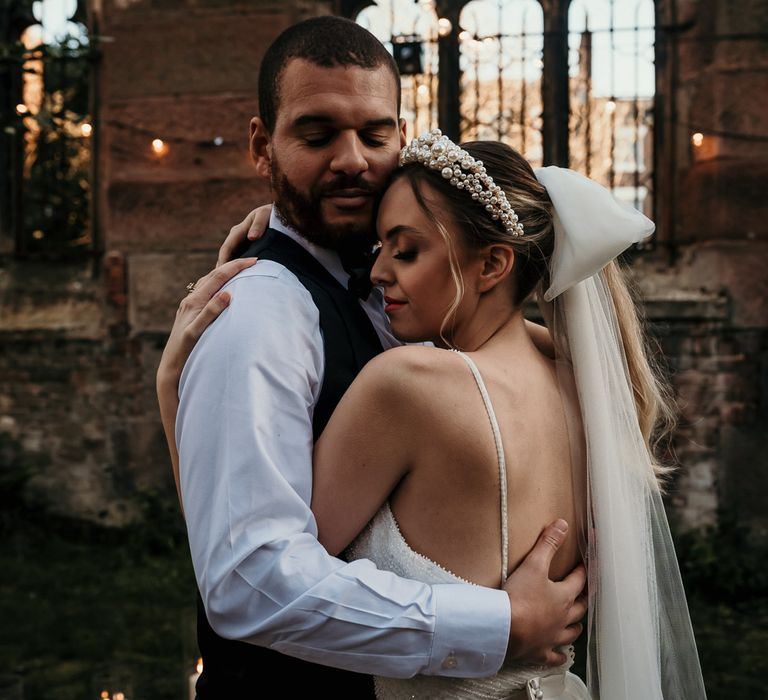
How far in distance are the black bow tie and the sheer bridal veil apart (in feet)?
1.28

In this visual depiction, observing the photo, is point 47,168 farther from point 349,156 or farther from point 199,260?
point 349,156

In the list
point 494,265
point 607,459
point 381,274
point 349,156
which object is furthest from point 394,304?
point 607,459

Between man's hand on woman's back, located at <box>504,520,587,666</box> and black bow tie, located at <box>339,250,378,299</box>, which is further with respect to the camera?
black bow tie, located at <box>339,250,378,299</box>

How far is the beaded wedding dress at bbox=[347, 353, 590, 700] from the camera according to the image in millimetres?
1791

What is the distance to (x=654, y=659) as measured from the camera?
2.07 m

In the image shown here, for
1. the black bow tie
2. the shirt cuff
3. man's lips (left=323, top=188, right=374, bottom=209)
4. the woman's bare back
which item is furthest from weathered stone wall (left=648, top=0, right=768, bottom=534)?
the shirt cuff

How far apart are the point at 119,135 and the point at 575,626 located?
19.8ft

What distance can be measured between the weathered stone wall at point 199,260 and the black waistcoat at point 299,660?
486cm

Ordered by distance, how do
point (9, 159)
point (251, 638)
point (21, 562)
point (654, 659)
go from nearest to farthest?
point (251, 638) → point (654, 659) → point (21, 562) → point (9, 159)

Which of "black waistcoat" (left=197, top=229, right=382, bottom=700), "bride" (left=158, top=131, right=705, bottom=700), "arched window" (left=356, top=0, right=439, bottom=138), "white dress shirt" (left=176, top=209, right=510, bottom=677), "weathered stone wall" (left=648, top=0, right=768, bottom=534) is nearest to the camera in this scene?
"white dress shirt" (left=176, top=209, right=510, bottom=677)

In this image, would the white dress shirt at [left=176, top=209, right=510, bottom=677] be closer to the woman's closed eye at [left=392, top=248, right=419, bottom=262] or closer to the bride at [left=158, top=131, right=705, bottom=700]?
the bride at [left=158, top=131, right=705, bottom=700]

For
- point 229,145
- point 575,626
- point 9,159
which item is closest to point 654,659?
point 575,626

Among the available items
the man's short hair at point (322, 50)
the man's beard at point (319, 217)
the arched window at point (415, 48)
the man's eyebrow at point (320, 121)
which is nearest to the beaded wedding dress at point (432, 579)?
the man's beard at point (319, 217)

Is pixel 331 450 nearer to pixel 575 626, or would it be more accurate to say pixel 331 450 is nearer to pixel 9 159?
pixel 575 626
